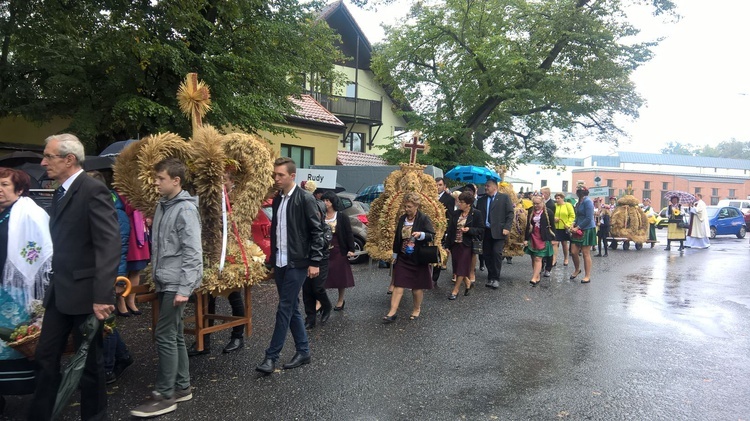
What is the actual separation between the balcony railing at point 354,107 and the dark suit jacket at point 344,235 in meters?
21.8

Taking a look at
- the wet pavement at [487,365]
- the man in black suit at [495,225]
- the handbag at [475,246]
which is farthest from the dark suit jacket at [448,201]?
the wet pavement at [487,365]

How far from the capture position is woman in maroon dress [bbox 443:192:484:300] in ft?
28.5

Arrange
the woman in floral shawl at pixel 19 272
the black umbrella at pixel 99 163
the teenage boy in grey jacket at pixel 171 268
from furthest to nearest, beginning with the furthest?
1. the black umbrella at pixel 99 163
2. the teenage boy in grey jacket at pixel 171 268
3. the woman in floral shawl at pixel 19 272

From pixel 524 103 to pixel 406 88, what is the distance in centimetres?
613

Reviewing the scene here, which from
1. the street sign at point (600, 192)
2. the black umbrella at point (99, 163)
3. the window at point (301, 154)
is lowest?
the street sign at point (600, 192)

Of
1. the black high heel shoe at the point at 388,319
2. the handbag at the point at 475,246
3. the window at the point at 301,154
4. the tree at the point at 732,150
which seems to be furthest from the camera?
the tree at the point at 732,150

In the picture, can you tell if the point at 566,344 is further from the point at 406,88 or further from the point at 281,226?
the point at 406,88

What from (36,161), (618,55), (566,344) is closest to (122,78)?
(36,161)

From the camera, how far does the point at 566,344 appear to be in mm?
6031

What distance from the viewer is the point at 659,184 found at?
231ft

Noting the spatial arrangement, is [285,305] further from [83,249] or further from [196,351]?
[83,249]

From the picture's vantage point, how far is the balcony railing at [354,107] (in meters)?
28.6

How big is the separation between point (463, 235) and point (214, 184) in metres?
4.92

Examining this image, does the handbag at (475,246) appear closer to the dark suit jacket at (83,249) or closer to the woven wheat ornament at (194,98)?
the woven wheat ornament at (194,98)
